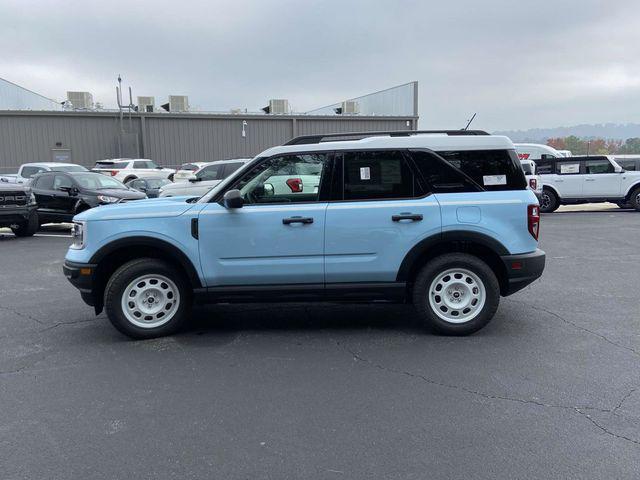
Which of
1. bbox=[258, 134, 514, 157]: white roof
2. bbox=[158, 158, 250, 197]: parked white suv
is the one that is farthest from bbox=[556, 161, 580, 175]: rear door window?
bbox=[258, 134, 514, 157]: white roof

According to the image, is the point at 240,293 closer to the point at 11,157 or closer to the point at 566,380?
the point at 566,380

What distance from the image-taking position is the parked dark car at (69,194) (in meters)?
13.5

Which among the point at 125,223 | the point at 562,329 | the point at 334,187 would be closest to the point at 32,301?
the point at 125,223

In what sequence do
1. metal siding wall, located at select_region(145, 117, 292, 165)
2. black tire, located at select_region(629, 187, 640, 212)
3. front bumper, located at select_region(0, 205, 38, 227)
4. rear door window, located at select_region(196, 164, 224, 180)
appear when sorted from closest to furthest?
front bumper, located at select_region(0, 205, 38, 227), rear door window, located at select_region(196, 164, 224, 180), black tire, located at select_region(629, 187, 640, 212), metal siding wall, located at select_region(145, 117, 292, 165)

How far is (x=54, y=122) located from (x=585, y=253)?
28.1 meters

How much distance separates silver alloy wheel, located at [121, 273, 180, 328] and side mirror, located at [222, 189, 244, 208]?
3.20 feet

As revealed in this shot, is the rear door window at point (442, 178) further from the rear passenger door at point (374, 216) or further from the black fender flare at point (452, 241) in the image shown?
the black fender flare at point (452, 241)

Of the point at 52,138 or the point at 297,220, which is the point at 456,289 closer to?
the point at 297,220

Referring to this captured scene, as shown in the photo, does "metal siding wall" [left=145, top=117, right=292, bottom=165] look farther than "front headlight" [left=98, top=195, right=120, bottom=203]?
Yes

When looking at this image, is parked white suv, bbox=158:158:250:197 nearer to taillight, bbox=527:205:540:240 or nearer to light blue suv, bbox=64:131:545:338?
light blue suv, bbox=64:131:545:338

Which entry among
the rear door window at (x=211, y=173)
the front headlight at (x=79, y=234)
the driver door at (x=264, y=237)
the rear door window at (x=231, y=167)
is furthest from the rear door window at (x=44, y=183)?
the driver door at (x=264, y=237)

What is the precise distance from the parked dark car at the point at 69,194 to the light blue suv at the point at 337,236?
348 inches

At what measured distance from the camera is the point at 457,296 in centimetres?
521

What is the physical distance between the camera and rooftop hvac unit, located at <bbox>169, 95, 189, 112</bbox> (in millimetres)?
32844
